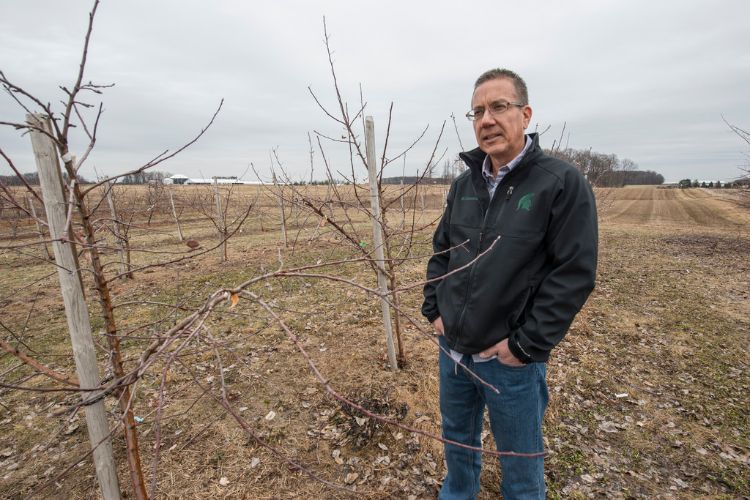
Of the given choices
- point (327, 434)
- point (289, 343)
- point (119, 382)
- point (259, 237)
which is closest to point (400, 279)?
point (289, 343)

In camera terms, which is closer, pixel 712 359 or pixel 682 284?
pixel 712 359

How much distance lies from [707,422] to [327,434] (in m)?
3.54

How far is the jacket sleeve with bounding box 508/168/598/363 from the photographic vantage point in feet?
5.23

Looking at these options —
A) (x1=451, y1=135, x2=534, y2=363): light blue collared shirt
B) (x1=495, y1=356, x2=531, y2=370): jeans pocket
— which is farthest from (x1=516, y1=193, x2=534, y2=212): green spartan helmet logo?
(x1=495, y1=356, x2=531, y2=370): jeans pocket

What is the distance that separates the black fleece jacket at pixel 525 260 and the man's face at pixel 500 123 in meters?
0.09

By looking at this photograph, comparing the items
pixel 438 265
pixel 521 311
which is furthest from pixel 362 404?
pixel 521 311

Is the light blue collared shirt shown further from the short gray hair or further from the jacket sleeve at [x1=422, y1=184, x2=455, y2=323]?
the jacket sleeve at [x1=422, y1=184, x2=455, y2=323]

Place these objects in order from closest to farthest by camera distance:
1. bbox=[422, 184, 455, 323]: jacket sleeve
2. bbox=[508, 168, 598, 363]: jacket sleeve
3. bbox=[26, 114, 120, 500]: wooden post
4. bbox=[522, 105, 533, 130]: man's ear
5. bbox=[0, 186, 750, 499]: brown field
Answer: bbox=[26, 114, 120, 500]: wooden post < bbox=[508, 168, 598, 363]: jacket sleeve < bbox=[522, 105, 533, 130]: man's ear < bbox=[422, 184, 455, 323]: jacket sleeve < bbox=[0, 186, 750, 499]: brown field

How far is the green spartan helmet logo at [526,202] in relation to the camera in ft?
5.51

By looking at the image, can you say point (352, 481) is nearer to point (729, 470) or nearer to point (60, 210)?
point (60, 210)

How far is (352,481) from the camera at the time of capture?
2.70m

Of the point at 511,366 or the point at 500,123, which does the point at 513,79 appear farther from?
the point at 511,366

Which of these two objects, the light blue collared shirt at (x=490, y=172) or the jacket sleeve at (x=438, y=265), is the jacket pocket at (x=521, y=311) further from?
the jacket sleeve at (x=438, y=265)

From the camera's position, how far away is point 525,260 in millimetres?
1701
